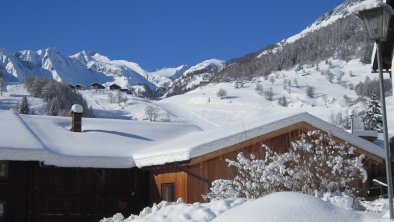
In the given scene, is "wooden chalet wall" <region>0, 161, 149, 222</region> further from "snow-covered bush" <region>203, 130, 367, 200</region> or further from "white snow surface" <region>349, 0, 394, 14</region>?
"white snow surface" <region>349, 0, 394, 14</region>

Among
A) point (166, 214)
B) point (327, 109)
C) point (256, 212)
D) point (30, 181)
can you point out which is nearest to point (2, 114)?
point (30, 181)

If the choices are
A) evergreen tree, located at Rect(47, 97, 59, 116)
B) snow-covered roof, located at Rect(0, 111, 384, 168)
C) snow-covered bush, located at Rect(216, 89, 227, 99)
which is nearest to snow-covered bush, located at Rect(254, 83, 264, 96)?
snow-covered bush, located at Rect(216, 89, 227, 99)

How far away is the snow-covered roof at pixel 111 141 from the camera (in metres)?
18.5

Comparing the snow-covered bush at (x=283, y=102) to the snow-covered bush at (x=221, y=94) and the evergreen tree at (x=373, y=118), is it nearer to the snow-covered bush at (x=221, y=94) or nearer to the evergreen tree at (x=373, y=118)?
the snow-covered bush at (x=221, y=94)

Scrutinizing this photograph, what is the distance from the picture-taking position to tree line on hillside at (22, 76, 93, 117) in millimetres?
91500

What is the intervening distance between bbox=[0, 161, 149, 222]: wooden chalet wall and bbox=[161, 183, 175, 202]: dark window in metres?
1.58

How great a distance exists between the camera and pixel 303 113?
19.8 m

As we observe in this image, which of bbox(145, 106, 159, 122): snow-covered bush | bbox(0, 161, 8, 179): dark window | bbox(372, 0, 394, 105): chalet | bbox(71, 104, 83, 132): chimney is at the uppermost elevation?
bbox(372, 0, 394, 105): chalet

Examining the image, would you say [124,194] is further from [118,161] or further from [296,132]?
[296,132]

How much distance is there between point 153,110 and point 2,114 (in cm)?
7653

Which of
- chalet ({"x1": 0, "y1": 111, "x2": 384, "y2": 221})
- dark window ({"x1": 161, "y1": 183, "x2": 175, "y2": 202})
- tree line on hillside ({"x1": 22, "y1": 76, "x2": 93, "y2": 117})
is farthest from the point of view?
tree line on hillside ({"x1": 22, "y1": 76, "x2": 93, "y2": 117})

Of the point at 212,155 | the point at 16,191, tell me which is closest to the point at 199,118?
the point at 16,191

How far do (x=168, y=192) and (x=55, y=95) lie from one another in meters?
85.6

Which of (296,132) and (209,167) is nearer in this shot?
(209,167)
